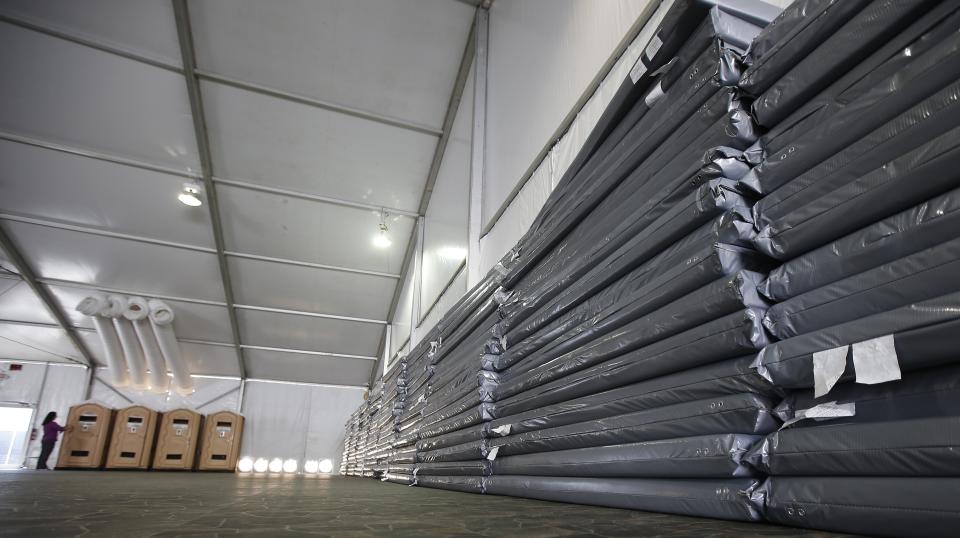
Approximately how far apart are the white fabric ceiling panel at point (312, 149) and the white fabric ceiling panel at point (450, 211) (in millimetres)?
709

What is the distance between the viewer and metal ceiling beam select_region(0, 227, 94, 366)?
10320 mm

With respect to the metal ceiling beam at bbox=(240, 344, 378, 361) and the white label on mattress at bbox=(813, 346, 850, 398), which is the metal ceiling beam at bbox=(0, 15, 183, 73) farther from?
the white label on mattress at bbox=(813, 346, 850, 398)

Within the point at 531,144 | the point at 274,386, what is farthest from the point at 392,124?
the point at 274,386

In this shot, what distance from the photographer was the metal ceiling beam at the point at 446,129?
7.39 m

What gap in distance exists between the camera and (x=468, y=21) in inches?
279

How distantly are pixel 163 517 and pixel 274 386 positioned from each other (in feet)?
47.8

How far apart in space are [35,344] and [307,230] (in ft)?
29.5

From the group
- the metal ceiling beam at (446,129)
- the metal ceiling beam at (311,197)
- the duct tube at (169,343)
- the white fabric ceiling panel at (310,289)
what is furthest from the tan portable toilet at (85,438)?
the metal ceiling beam at (446,129)

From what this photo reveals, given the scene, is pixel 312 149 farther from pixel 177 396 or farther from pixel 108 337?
pixel 177 396

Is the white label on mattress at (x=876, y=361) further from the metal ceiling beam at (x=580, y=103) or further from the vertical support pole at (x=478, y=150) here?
the vertical support pole at (x=478, y=150)

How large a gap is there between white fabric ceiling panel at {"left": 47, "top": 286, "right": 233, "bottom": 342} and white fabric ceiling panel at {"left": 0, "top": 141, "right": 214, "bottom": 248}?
2.49 m

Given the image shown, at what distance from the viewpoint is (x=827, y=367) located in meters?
1.25

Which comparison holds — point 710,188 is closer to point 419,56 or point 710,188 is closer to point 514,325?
point 514,325

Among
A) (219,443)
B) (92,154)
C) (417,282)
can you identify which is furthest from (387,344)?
(92,154)
